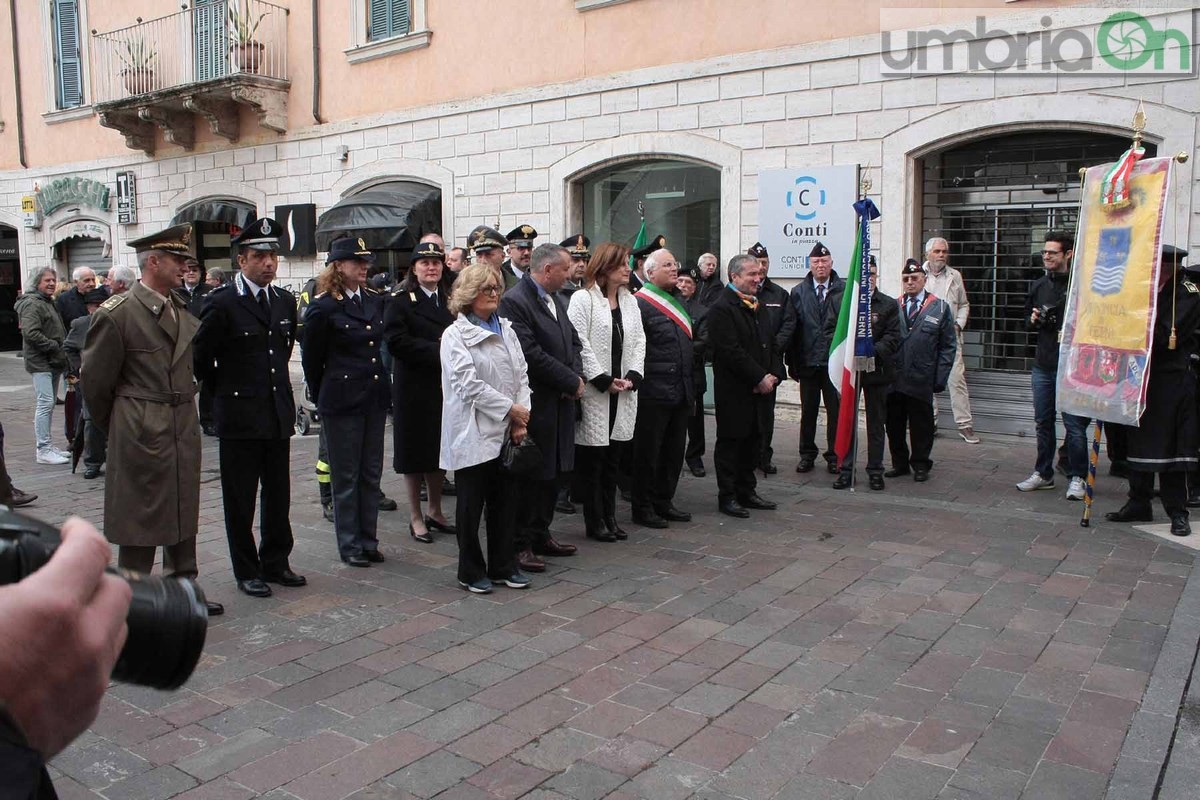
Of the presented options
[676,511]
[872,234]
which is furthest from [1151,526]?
[872,234]

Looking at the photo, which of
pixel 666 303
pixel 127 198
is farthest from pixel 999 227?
pixel 127 198

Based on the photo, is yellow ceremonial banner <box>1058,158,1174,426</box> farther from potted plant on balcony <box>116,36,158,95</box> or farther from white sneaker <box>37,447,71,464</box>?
potted plant on balcony <box>116,36,158,95</box>

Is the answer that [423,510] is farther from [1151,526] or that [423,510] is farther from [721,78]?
[721,78]

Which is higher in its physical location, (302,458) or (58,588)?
(58,588)

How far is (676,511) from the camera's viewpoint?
23.3 ft

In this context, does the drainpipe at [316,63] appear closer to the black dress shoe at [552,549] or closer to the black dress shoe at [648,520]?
the black dress shoe at [648,520]

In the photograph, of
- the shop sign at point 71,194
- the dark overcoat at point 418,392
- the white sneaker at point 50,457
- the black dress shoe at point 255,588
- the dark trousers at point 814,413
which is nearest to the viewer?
the black dress shoe at point 255,588

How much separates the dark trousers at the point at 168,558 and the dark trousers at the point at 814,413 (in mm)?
5501

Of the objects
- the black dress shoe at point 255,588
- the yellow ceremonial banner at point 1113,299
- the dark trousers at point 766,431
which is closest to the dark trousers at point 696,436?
the dark trousers at point 766,431

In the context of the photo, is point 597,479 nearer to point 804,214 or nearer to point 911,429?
point 911,429

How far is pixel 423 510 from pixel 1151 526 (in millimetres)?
5077

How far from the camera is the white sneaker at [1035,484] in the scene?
7.91 m

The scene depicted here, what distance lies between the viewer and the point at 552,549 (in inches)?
241

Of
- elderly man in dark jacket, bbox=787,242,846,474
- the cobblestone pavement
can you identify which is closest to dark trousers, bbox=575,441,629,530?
the cobblestone pavement
